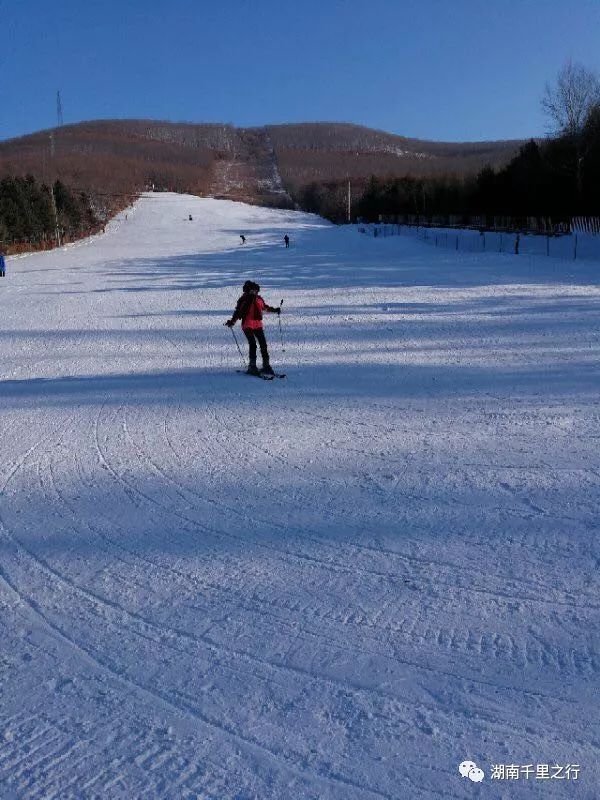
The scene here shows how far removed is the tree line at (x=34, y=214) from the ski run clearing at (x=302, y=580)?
4311cm

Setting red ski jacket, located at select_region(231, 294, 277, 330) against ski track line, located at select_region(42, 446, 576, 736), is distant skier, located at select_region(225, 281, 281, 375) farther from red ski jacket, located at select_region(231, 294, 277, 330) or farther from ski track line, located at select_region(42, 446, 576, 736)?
ski track line, located at select_region(42, 446, 576, 736)

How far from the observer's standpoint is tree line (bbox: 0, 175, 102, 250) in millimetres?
55812

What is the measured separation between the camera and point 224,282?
2462 centimetres

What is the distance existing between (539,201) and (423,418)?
4597 centimetres

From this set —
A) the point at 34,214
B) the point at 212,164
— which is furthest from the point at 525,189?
the point at 212,164

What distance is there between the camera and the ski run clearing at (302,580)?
8.68ft

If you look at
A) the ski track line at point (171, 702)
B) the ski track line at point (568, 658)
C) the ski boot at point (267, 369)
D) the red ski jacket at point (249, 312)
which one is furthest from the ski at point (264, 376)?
the ski track line at point (568, 658)

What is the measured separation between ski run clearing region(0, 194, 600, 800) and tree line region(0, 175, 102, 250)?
43113 millimetres

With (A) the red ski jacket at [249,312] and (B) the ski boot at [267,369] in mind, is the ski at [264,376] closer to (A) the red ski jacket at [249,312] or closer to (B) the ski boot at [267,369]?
(B) the ski boot at [267,369]

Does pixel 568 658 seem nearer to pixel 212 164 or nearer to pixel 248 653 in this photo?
pixel 248 653

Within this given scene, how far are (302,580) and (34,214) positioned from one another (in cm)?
6474

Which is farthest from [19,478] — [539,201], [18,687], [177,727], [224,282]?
[539,201]

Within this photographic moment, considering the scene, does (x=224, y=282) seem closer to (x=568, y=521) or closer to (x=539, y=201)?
(x=568, y=521)

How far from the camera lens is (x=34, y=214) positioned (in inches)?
2426
